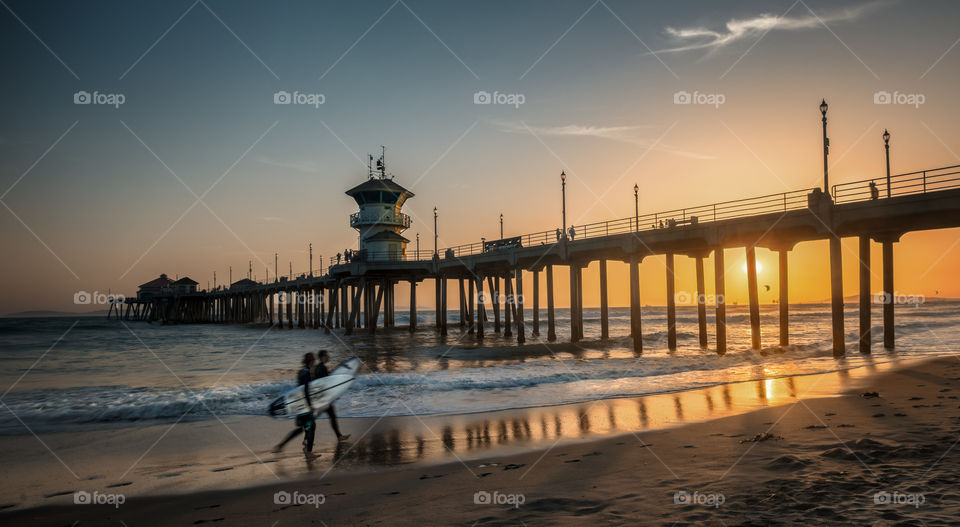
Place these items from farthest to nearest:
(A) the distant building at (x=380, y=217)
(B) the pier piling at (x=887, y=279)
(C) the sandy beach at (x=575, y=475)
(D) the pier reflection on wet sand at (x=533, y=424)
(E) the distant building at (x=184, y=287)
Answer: (E) the distant building at (x=184, y=287), (A) the distant building at (x=380, y=217), (B) the pier piling at (x=887, y=279), (D) the pier reflection on wet sand at (x=533, y=424), (C) the sandy beach at (x=575, y=475)

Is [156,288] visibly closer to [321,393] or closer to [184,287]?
[184,287]

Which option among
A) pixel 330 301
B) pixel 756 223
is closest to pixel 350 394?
pixel 756 223

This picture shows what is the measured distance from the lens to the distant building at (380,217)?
5147 cm

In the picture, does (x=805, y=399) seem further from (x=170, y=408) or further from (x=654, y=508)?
(x=170, y=408)

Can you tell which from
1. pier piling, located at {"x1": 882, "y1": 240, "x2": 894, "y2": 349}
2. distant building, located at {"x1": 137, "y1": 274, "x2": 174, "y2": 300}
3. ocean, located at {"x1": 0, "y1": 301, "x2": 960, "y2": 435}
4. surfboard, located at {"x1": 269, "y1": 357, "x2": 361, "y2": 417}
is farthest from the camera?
distant building, located at {"x1": 137, "y1": 274, "x2": 174, "y2": 300}

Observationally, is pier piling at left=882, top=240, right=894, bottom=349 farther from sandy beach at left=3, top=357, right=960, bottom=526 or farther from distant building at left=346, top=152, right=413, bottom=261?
distant building at left=346, top=152, right=413, bottom=261

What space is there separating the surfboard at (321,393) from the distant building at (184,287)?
104691 millimetres

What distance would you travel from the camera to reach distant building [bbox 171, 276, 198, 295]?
341ft

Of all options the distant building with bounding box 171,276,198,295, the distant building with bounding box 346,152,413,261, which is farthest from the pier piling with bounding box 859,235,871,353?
the distant building with bounding box 171,276,198,295

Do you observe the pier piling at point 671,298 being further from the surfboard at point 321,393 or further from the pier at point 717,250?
the surfboard at point 321,393

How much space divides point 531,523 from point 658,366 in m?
18.7

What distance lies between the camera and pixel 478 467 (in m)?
8.12

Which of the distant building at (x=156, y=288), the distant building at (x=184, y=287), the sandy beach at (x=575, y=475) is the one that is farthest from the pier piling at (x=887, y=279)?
the distant building at (x=156, y=288)

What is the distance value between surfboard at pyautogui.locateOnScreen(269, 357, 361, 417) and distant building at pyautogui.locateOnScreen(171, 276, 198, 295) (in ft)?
343
